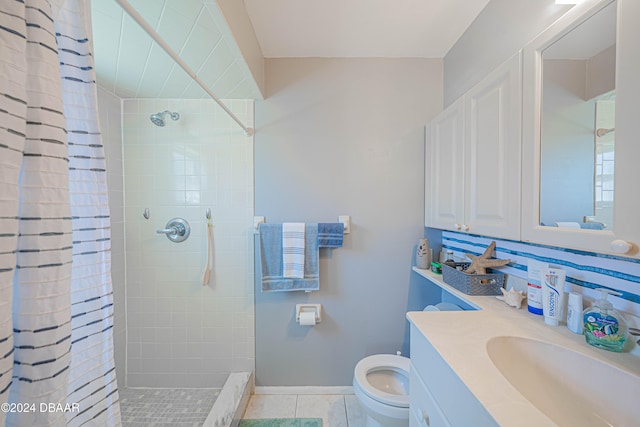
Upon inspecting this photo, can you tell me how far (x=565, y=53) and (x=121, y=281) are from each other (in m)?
2.46

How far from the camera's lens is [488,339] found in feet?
2.52

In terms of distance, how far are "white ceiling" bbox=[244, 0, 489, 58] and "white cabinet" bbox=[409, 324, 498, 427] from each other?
1.61 m

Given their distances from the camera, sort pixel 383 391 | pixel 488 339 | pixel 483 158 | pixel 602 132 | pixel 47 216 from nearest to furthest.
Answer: pixel 47 216
pixel 602 132
pixel 488 339
pixel 483 158
pixel 383 391

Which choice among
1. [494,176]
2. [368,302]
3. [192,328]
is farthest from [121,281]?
[494,176]

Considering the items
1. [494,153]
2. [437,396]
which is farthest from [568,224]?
[437,396]

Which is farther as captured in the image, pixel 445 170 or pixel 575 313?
pixel 445 170

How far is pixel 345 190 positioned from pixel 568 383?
1298mm

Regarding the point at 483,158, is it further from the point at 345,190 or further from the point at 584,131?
the point at 345,190

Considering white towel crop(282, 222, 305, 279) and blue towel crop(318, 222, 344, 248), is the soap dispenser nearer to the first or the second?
blue towel crop(318, 222, 344, 248)

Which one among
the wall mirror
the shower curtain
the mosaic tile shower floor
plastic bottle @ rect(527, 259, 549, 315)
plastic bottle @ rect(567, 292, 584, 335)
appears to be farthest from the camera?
the mosaic tile shower floor

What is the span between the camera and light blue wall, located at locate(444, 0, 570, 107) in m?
0.94

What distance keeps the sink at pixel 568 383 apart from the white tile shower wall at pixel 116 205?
203 cm

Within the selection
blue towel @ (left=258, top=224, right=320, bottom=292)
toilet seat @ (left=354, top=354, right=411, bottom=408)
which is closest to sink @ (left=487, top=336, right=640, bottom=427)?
toilet seat @ (left=354, top=354, right=411, bottom=408)

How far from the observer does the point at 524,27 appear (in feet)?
3.27
